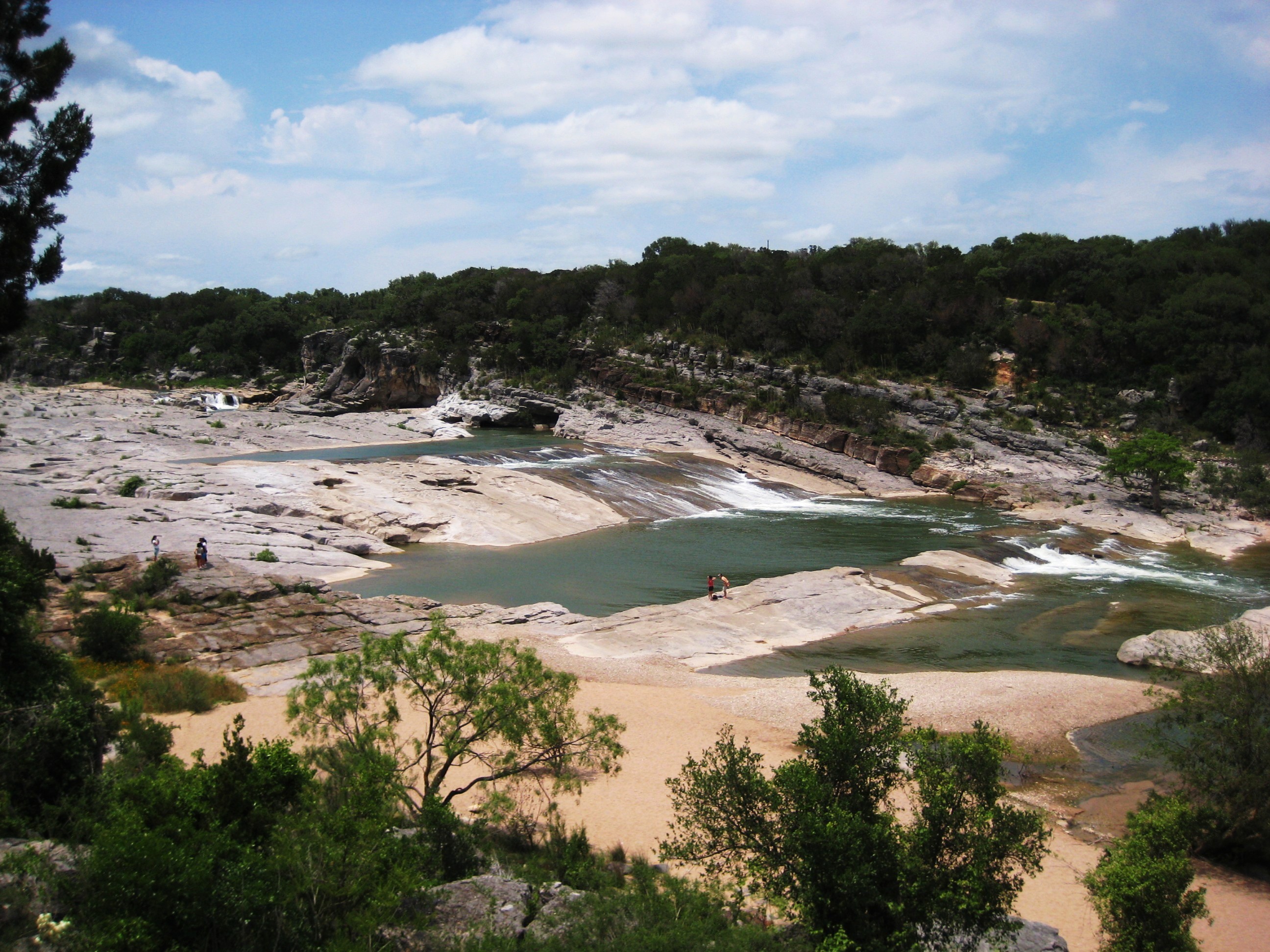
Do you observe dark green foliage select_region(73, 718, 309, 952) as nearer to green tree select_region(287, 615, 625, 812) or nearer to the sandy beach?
green tree select_region(287, 615, 625, 812)

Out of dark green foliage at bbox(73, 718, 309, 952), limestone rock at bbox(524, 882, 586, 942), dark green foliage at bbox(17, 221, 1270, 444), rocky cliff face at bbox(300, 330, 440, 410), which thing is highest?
dark green foliage at bbox(17, 221, 1270, 444)

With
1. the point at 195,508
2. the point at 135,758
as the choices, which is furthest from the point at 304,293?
the point at 135,758

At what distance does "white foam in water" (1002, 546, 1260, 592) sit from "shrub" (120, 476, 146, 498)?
121 ft

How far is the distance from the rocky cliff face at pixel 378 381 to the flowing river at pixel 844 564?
31.1m

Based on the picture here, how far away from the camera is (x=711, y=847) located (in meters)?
10.1

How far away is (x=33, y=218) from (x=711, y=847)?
1707 cm

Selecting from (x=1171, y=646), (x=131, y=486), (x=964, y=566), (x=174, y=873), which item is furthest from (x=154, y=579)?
(x=1171, y=646)

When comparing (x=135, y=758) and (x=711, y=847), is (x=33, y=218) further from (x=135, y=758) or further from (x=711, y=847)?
(x=711, y=847)

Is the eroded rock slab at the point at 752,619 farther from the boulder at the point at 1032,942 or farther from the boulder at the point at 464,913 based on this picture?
the boulder at the point at 1032,942

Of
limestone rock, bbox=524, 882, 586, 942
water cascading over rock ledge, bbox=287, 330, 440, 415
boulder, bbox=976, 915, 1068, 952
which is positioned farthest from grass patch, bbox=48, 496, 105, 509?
water cascading over rock ledge, bbox=287, 330, 440, 415

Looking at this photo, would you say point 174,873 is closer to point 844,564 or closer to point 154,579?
point 154,579

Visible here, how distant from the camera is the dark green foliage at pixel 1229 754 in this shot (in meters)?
13.5

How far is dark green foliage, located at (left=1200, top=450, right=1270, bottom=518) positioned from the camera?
1684 inches

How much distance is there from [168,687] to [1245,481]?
163 ft
